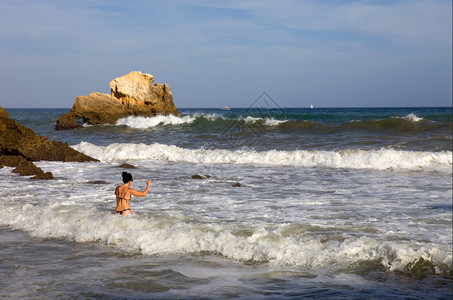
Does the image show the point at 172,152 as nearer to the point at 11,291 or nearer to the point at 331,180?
the point at 331,180

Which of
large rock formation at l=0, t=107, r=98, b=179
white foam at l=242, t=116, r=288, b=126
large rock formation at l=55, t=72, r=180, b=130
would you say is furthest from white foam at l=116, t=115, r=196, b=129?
large rock formation at l=0, t=107, r=98, b=179

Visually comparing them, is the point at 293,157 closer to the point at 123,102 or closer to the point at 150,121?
the point at 150,121

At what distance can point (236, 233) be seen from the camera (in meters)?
6.33

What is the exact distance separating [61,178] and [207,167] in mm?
4583

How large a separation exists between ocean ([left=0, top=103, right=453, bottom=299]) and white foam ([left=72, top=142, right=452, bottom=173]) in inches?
5.1

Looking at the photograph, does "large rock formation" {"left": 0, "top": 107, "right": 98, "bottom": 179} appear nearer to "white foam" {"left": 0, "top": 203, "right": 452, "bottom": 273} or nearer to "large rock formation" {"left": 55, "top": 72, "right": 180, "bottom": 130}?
"white foam" {"left": 0, "top": 203, "right": 452, "bottom": 273}

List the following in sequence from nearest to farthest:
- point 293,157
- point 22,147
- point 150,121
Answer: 1. point 22,147
2. point 293,157
3. point 150,121

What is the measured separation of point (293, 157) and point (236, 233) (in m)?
9.59

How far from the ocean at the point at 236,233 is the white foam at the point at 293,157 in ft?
0.42

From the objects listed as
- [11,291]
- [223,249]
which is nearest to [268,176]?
[223,249]

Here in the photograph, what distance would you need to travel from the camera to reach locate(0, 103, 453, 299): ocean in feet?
15.0

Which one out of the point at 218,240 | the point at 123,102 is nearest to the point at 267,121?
the point at 123,102

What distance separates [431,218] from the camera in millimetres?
6844

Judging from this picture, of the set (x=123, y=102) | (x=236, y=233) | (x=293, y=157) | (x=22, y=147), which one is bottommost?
(x=236, y=233)
